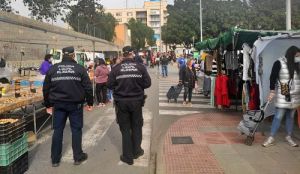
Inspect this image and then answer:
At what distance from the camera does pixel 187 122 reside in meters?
11.1

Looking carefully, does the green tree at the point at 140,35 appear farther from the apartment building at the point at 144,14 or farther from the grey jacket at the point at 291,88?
the grey jacket at the point at 291,88

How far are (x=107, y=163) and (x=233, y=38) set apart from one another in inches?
192

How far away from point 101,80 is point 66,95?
26.7 ft

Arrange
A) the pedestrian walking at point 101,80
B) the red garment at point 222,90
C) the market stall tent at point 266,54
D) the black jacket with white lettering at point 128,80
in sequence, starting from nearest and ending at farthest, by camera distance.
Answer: the black jacket with white lettering at point 128,80, the market stall tent at point 266,54, the red garment at point 222,90, the pedestrian walking at point 101,80

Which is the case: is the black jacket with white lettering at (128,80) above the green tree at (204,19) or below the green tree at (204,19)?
below

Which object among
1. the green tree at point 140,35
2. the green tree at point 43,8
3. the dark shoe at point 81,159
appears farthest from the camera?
the green tree at point 140,35

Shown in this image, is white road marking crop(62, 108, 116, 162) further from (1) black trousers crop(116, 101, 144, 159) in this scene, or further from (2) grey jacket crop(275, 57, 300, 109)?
(2) grey jacket crop(275, 57, 300, 109)

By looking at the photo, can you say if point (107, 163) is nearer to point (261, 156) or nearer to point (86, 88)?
point (86, 88)

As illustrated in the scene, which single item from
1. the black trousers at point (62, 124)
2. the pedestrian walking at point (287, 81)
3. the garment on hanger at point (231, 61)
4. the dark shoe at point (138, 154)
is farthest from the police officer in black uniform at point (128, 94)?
the garment on hanger at point (231, 61)

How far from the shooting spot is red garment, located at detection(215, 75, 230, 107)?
12273mm

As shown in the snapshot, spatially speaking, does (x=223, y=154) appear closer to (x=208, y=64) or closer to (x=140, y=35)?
(x=208, y=64)

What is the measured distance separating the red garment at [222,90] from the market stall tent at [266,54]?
2.80m

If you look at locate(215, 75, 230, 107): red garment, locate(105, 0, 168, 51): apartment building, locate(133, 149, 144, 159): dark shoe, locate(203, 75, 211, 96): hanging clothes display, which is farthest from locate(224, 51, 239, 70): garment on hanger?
locate(105, 0, 168, 51): apartment building

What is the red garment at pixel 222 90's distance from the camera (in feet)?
40.3
